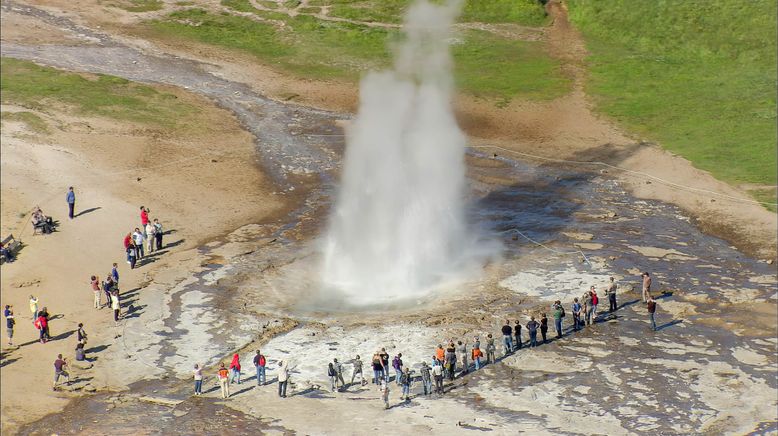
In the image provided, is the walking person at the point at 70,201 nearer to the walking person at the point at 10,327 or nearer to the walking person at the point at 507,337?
the walking person at the point at 10,327

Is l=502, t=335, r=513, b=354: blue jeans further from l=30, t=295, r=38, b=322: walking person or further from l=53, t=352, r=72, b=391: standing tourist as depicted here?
l=30, t=295, r=38, b=322: walking person

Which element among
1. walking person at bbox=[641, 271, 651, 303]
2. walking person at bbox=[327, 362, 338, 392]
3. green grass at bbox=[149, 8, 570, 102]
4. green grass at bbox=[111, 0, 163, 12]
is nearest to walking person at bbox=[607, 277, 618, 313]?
walking person at bbox=[641, 271, 651, 303]

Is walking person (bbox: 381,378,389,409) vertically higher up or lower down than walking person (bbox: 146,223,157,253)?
lower down

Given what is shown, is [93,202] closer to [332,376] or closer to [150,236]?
[150,236]

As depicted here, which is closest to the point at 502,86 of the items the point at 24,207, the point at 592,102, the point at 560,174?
the point at 592,102

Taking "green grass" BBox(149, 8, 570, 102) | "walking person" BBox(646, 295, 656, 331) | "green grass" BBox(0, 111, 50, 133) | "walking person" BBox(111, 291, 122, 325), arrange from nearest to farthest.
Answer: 1. "walking person" BBox(646, 295, 656, 331)
2. "walking person" BBox(111, 291, 122, 325)
3. "green grass" BBox(0, 111, 50, 133)
4. "green grass" BBox(149, 8, 570, 102)

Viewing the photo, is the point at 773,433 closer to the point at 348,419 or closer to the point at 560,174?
the point at 348,419
